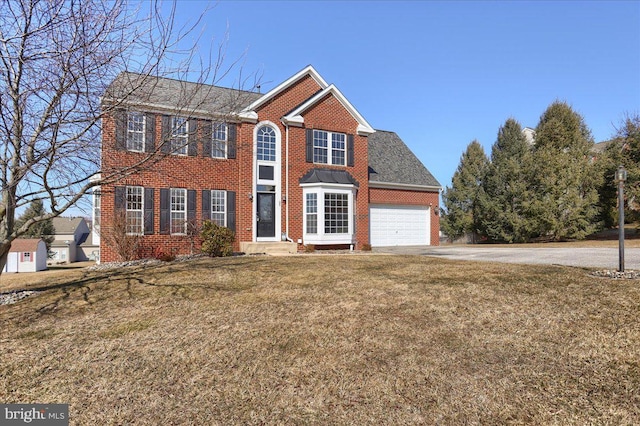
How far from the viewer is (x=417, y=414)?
3217mm

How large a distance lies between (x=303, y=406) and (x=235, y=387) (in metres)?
0.81

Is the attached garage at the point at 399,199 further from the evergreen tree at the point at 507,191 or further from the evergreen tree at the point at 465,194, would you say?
the evergreen tree at the point at 465,194

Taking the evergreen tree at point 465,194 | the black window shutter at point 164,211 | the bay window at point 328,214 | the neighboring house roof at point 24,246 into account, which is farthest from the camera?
the neighboring house roof at point 24,246

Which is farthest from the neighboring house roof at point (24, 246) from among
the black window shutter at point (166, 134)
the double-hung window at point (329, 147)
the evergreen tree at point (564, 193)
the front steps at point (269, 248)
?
the evergreen tree at point (564, 193)

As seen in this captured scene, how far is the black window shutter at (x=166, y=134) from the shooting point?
664 cm

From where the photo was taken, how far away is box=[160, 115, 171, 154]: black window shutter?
6.64 meters

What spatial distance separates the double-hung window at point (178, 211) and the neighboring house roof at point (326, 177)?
4914 mm

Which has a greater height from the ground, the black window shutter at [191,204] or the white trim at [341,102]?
the white trim at [341,102]

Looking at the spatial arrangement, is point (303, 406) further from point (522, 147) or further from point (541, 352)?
point (522, 147)

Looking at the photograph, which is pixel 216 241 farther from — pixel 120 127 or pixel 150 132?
pixel 120 127

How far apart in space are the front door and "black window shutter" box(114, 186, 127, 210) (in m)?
5.03

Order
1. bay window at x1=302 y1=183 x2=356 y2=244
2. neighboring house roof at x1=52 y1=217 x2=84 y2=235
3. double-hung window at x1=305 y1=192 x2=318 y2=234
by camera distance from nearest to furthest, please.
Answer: bay window at x1=302 y1=183 x2=356 y2=244 → double-hung window at x1=305 y1=192 x2=318 y2=234 → neighboring house roof at x1=52 y1=217 x2=84 y2=235

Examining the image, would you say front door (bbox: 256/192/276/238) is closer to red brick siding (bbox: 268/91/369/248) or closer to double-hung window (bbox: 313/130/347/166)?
red brick siding (bbox: 268/91/369/248)

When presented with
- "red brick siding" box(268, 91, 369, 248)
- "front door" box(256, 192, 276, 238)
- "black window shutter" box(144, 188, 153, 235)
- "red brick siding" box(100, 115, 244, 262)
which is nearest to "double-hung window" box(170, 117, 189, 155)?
"red brick siding" box(100, 115, 244, 262)
